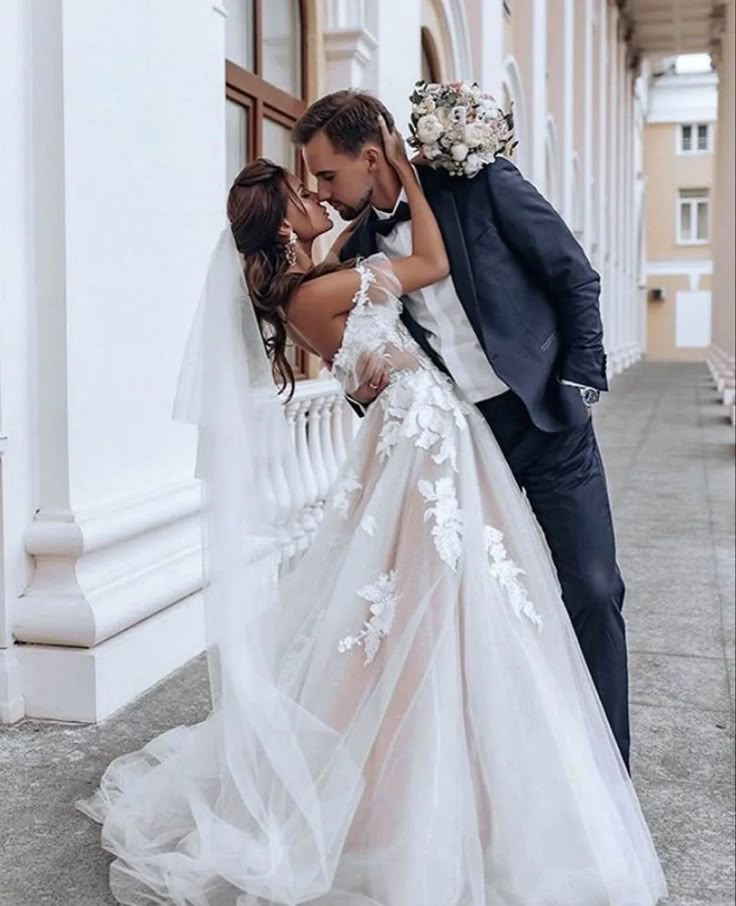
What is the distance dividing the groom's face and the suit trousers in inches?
22.7

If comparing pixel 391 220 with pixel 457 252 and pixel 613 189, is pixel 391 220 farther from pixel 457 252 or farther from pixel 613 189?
pixel 613 189

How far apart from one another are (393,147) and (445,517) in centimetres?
84

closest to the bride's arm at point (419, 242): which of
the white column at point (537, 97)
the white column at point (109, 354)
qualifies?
the white column at point (109, 354)

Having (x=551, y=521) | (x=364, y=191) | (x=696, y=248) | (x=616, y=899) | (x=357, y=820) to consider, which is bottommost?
(x=616, y=899)

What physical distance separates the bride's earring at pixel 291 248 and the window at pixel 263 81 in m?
3.28

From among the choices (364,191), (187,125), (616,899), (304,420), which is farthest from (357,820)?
(304,420)

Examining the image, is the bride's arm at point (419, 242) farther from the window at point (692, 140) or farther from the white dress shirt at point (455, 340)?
the window at point (692, 140)

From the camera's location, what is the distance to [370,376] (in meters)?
2.71

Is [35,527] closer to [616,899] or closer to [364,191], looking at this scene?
[364,191]

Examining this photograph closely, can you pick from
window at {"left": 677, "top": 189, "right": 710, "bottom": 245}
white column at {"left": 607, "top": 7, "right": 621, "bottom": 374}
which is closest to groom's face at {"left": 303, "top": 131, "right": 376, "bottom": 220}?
white column at {"left": 607, "top": 7, "right": 621, "bottom": 374}

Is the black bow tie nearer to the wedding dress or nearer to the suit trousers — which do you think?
the wedding dress

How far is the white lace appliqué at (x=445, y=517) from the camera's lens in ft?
8.49

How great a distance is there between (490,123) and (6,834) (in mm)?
2075

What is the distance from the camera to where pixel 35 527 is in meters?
3.68
